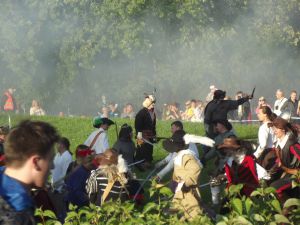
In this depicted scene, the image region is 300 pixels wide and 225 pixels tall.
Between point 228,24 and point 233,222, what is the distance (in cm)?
3416

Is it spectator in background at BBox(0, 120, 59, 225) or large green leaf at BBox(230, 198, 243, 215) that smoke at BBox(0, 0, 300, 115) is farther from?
spectator in background at BBox(0, 120, 59, 225)

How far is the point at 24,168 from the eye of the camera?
15.0 feet

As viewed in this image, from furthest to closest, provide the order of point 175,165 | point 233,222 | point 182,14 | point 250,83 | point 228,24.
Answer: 1. point 250,83
2. point 228,24
3. point 182,14
4. point 175,165
5. point 233,222

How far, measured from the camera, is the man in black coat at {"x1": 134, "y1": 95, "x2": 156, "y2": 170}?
A: 18.6 m

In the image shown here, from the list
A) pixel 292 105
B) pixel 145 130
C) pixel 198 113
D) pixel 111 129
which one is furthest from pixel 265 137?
pixel 198 113

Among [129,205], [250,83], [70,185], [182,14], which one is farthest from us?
[250,83]

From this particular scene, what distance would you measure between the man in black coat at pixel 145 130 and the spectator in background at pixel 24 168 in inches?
546

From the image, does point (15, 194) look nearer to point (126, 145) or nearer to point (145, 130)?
point (126, 145)

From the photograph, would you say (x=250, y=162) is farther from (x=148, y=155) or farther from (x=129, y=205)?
(x=148, y=155)

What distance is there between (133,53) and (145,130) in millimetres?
19312

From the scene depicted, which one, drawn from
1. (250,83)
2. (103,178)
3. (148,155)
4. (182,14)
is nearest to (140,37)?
(182,14)

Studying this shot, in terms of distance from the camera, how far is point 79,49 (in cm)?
3919

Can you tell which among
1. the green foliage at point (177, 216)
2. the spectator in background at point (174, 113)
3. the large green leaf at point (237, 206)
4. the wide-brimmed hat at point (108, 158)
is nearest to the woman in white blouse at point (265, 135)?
the wide-brimmed hat at point (108, 158)

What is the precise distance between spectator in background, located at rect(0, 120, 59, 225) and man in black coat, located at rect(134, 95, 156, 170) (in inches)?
546
